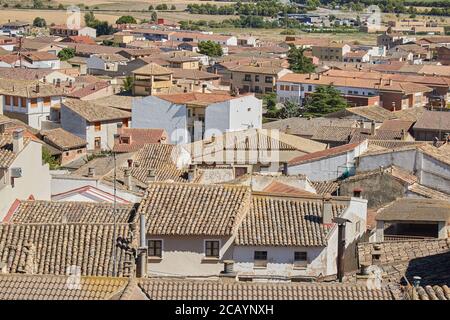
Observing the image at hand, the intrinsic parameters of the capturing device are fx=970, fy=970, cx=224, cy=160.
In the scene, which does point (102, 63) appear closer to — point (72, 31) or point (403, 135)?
point (72, 31)

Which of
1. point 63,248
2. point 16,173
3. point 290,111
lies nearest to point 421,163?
point 16,173

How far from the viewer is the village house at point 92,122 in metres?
37.9

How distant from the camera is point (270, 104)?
51594 mm

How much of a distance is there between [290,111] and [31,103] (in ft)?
42.6

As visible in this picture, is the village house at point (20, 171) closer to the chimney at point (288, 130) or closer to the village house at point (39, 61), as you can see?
the chimney at point (288, 130)

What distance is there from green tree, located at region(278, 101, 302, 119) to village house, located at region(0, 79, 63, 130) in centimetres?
1118

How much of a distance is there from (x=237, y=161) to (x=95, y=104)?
49.8ft

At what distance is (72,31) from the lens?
94.8 meters

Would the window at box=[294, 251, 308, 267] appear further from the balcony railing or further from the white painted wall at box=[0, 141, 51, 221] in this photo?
the white painted wall at box=[0, 141, 51, 221]

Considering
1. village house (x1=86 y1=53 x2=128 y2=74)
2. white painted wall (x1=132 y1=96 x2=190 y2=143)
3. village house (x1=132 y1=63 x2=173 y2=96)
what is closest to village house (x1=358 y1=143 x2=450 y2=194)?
white painted wall (x1=132 y1=96 x2=190 y2=143)

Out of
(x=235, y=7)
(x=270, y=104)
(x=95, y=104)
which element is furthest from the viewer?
(x=235, y=7)
